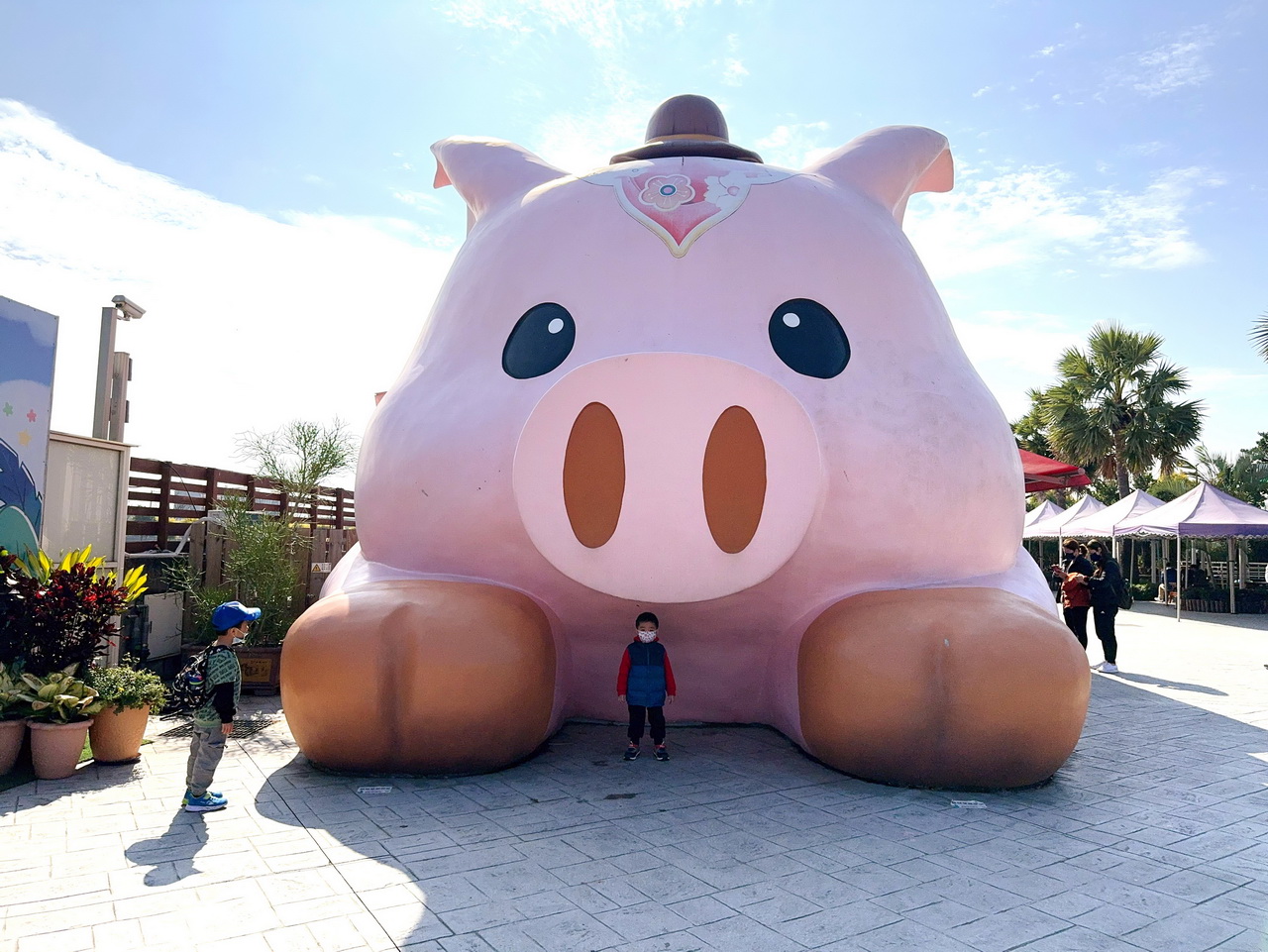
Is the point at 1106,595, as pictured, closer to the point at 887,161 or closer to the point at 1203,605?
the point at 887,161

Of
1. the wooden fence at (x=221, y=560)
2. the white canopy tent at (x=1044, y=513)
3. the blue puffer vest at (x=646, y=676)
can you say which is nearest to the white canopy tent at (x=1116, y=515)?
the white canopy tent at (x=1044, y=513)

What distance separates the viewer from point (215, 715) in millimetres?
4309

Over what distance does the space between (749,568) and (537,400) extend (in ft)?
4.25

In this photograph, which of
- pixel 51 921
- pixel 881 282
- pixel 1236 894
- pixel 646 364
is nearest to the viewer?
pixel 51 921

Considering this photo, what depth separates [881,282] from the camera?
509cm

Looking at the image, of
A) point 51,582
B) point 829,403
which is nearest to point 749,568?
point 829,403

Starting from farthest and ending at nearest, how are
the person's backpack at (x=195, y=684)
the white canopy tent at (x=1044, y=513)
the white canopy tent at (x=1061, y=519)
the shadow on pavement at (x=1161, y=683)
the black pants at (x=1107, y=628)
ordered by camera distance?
the white canopy tent at (x=1044, y=513), the white canopy tent at (x=1061, y=519), the black pants at (x=1107, y=628), the shadow on pavement at (x=1161, y=683), the person's backpack at (x=195, y=684)

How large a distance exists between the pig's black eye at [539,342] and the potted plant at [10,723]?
10.0ft

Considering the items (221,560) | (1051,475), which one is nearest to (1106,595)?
(1051,475)

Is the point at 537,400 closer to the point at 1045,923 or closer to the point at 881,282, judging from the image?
the point at 881,282

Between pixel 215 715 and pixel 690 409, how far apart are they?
2.58m

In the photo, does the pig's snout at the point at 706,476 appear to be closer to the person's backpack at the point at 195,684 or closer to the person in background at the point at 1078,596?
the person's backpack at the point at 195,684

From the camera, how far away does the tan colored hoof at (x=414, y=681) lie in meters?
4.38

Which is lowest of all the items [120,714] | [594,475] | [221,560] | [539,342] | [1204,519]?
[120,714]
